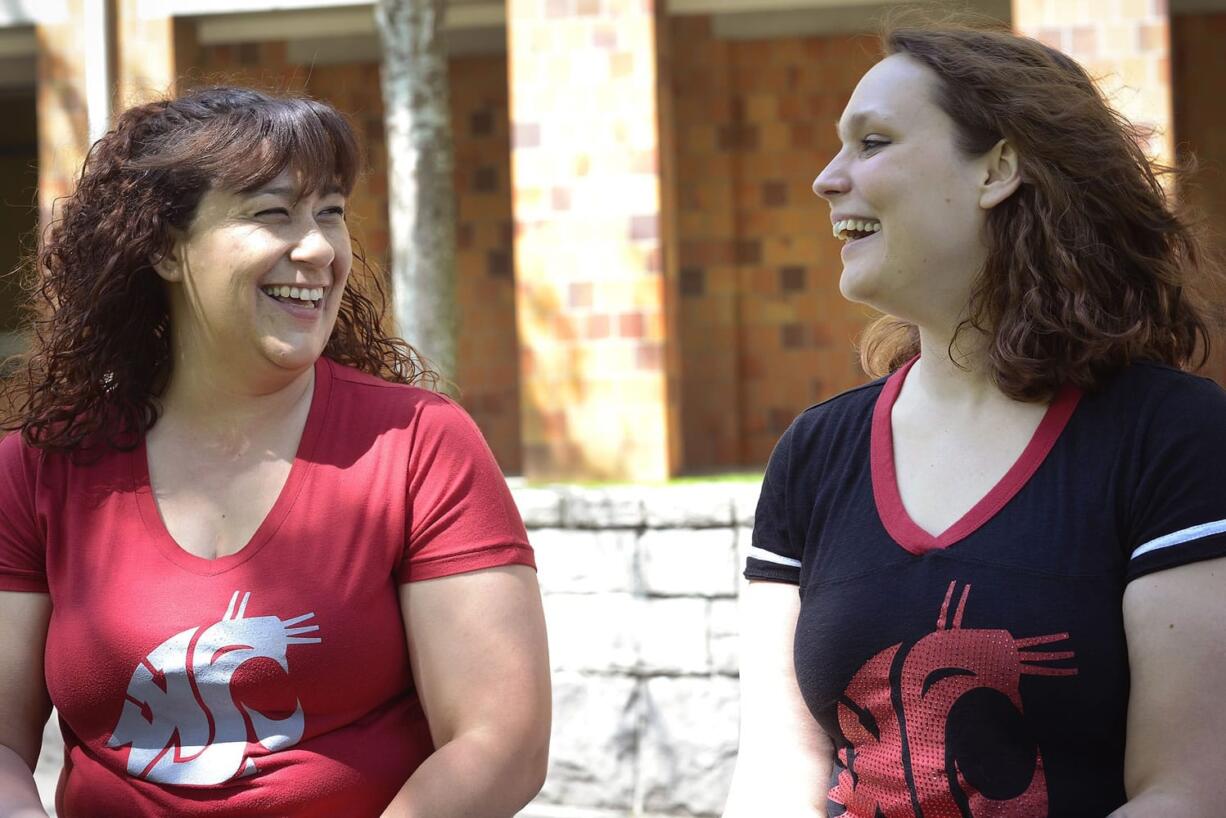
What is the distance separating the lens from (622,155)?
704cm

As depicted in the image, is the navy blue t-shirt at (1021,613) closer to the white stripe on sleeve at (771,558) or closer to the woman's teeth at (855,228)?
the white stripe on sleeve at (771,558)

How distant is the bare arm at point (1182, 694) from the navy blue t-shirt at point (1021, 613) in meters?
0.04

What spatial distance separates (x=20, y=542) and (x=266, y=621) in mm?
493

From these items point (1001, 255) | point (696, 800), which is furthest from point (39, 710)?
point (696, 800)

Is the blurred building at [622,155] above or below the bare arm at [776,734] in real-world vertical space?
above

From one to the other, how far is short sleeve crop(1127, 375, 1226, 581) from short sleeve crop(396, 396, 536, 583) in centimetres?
97

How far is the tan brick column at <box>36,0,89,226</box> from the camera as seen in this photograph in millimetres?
7758

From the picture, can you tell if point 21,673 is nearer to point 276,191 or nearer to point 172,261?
point 172,261

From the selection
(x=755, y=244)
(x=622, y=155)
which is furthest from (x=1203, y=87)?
(x=622, y=155)

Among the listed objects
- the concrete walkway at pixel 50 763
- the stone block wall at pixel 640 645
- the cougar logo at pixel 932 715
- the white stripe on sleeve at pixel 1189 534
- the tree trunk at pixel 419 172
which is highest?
the tree trunk at pixel 419 172

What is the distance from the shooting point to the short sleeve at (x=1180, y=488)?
2033 mm

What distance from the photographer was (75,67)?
25.6 ft

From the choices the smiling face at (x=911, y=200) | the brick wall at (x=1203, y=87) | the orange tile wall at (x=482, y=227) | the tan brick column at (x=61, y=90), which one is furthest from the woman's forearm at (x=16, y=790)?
the brick wall at (x=1203, y=87)

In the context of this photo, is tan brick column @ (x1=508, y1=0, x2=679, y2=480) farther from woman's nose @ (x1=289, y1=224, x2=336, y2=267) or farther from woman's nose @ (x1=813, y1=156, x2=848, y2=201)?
woman's nose @ (x1=813, y1=156, x2=848, y2=201)
